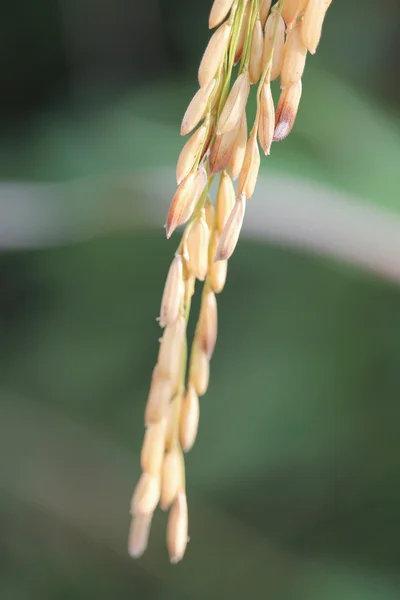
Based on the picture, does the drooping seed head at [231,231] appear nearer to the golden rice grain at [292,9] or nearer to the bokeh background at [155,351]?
the golden rice grain at [292,9]

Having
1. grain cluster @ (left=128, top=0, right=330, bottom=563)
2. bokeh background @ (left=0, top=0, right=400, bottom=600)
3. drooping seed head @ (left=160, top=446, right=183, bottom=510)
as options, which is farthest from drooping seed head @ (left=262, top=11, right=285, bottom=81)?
bokeh background @ (left=0, top=0, right=400, bottom=600)

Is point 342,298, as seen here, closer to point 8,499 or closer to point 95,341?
point 95,341

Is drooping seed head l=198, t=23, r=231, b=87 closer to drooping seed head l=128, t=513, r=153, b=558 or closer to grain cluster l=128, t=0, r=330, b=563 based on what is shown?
grain cluster l=128, t=0, r=330, b=563

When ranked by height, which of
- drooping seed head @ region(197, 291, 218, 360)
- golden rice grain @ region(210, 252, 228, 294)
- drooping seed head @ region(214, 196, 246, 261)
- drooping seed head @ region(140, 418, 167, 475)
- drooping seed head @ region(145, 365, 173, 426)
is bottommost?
drooping seed head @ region(140, 418, 167, 475)

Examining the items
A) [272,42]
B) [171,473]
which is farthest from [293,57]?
[171,473]

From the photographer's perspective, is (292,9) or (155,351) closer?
(292,9)

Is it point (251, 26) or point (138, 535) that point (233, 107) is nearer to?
point (251, 26)
